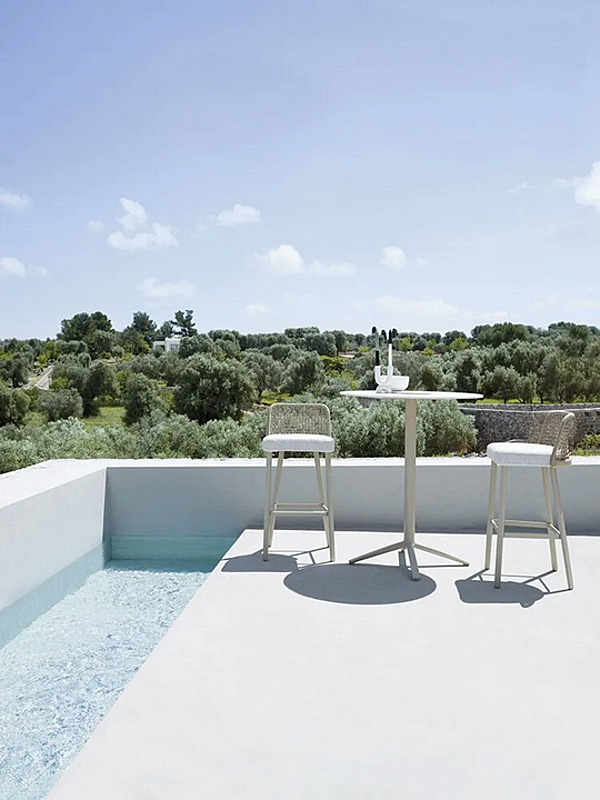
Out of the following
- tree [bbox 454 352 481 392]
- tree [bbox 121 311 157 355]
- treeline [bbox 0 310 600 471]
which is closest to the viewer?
treeline [bbox 0 310 600 471]

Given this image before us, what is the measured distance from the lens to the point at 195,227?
82.2 ft

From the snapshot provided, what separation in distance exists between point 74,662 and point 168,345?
26376 mm

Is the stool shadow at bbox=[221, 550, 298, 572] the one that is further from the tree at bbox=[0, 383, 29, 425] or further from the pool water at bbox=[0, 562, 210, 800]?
the tree at bbox=[0, 383, 29, 425]

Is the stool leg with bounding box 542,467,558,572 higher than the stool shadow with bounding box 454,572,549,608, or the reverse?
the stool leg with bounding box 542,467,558,572

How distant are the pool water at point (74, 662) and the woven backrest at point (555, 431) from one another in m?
1.94

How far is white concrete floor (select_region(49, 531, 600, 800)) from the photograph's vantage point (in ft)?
5.45

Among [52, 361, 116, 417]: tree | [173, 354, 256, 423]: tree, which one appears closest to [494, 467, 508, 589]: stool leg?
[173, 354, 256, 423]: tree

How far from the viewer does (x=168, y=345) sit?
28.4 meters

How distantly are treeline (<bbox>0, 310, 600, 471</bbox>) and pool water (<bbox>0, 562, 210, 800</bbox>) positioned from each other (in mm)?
14641

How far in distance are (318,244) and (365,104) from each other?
669 inches

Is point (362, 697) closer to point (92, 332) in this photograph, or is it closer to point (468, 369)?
point (468, 369)

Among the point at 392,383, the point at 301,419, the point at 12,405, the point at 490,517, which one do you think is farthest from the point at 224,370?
the point at 490,517

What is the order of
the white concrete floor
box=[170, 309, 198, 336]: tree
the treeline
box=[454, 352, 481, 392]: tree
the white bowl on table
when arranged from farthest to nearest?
box=[170, 309, 198, 336]: tree
box=[454, 352, 481, 392]: tree
the treeline
the white bowl on table
the white concrete floor

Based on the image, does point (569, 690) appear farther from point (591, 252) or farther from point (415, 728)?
point (591, 252)
